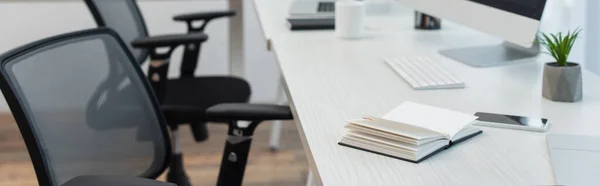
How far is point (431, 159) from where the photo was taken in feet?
3.95

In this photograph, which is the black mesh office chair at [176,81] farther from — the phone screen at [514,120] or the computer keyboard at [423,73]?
the phone screen at [514,120]

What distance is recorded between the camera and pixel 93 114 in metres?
1.70

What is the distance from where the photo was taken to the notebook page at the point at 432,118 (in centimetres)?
126

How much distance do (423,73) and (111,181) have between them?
0.75 metres

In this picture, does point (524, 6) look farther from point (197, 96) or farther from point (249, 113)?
point (197, 96)

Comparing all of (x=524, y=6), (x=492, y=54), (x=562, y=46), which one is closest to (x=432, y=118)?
(x=562, y=46)

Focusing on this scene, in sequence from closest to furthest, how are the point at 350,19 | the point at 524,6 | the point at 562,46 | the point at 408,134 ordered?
the point at 408,134 < the point at 562,46 < the point at 524,6 < the point at 350,19

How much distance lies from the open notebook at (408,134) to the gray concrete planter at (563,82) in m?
0.29

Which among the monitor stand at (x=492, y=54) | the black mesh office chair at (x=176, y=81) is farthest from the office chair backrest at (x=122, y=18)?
the monitor stand at (x=492, y=54)

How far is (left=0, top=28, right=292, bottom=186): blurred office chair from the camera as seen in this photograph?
1.43 meters

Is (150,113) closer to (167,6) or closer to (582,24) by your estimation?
(582,24)

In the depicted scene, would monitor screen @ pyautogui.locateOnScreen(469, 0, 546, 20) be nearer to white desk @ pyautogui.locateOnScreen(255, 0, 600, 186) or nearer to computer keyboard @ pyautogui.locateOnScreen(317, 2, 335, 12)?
white desk @ pyautogui.locateOnScreen(255, 0, 600, 186)

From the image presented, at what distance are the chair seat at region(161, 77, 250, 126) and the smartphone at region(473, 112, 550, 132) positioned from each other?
108 cm

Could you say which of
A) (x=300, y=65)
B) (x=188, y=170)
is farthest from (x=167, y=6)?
(x=300, y=65)
